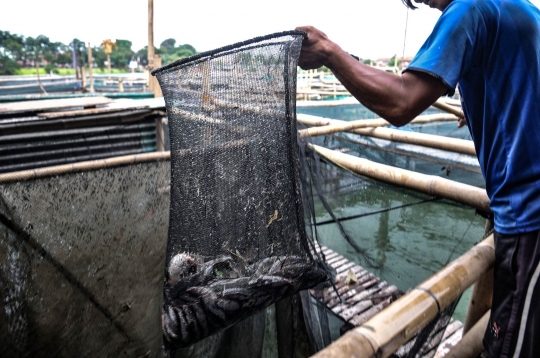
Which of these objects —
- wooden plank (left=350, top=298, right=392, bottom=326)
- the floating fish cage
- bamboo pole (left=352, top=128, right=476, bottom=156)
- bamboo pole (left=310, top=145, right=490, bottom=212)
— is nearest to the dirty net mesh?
the floating fish cage

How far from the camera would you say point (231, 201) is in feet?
4.46

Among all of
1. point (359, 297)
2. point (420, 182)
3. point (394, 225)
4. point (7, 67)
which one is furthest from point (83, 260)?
point (7, 67)

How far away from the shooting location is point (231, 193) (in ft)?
4.45

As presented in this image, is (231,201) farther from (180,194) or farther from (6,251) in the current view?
(6,251)

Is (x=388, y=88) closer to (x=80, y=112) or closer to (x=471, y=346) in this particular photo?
(x=471, y=346)

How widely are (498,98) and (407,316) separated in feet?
2.57

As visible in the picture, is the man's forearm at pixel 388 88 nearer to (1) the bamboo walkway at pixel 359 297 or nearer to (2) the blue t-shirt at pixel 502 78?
(2) the blue t-shirt at pixel 502 78

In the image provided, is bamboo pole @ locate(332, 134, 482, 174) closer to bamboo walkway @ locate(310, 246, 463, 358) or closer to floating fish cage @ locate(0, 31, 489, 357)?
floating fish cage @ locate(0, 31, 489, 357)

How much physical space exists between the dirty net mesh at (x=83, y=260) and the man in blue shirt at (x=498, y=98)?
69.8 inches

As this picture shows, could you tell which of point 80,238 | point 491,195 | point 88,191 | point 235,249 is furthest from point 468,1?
point 80,238

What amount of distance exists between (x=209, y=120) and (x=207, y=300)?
2.12 feet

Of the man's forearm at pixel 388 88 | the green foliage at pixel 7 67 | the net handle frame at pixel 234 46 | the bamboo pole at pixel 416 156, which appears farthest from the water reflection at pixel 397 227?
the green foliage at pixel 7 67

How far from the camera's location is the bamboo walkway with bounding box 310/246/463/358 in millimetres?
3164

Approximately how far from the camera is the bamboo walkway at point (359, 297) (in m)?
3.16
